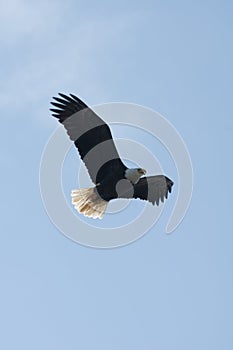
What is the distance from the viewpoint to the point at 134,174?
1576 cm

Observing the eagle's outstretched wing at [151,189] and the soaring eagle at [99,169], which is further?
the eagle's outstretched wing at [151,189]

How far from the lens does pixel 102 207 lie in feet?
53.4

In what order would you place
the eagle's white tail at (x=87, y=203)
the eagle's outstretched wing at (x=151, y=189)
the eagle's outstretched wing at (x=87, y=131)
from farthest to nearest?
1. the eagle's white tail at (x=87, y=203)
2. the eagle's outstretched wing at (x=151, y=189)
3. the eagle's outstretched wing at (x=87, y=131)

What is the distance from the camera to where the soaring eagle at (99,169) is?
50.2 feet

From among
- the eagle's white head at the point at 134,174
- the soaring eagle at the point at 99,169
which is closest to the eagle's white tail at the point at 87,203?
the soaring eagle at the point at 99,169

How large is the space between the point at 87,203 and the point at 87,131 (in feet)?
4.88

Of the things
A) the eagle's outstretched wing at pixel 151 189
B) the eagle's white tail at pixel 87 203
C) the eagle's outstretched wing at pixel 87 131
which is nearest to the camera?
the eagle's outstretched wing at pixel 87 131

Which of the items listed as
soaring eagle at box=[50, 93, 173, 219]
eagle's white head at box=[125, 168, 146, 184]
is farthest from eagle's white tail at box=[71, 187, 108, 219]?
eagle's white head at box=[125, 168, 146, 184]

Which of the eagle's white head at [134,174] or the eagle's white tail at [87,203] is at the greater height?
the eagle's white head at [134,174]

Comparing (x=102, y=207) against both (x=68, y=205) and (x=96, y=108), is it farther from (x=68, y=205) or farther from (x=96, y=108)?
(x=96, y=108)

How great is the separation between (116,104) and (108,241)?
2031mm

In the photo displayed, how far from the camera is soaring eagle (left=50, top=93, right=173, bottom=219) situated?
15.3 meters

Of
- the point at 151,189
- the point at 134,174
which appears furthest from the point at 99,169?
the point at 151,189

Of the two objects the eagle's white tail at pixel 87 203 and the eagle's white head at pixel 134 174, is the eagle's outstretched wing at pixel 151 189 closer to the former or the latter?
the eagle's white head at pixel 134 174
